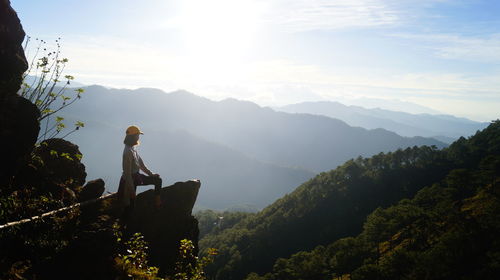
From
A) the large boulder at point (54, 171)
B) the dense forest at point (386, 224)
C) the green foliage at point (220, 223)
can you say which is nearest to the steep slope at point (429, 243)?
the dense forest at point (386, 224)

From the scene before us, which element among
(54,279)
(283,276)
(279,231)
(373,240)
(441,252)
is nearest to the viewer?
(54,279)

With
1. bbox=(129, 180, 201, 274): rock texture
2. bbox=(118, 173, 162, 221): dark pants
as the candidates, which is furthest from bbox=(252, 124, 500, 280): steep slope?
bbox=(118, 173, 162, 221): dark pants

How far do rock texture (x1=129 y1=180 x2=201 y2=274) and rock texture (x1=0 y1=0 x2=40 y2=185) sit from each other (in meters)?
4.41

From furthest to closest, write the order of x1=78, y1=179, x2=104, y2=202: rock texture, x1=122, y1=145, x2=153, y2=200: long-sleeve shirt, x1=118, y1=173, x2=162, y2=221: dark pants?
1. x1=78, y1=179, x2=104, y2=202: rock texture
2. x1=118, y1=173, x2=162, y2=221: dark pants
3. x1=122, y1=145, x2=153, y2=200: long-sleeve shirt

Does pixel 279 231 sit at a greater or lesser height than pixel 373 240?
lesser

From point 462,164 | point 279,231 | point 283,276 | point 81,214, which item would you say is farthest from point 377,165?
point 81,214

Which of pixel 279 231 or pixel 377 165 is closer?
pixel 279 231

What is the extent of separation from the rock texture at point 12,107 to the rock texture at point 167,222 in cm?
441

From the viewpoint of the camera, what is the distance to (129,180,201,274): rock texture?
1192cm

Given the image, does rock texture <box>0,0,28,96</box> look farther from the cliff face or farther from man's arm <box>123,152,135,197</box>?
man's arm <box>123,152,135,197</box>

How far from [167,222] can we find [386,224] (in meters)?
97.1

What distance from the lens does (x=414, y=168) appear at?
157 meters

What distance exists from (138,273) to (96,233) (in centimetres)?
175

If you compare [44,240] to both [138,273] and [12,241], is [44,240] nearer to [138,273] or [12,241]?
[12,241]
